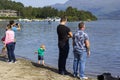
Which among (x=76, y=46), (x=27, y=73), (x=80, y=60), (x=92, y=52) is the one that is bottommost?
(x=92, y=52)

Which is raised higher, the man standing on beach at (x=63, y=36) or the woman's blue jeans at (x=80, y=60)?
the man standing on beach at (x=63, y=36)

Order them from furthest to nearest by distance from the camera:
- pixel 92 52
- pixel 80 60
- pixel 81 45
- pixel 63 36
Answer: pixel 92 52, pixel 63 36, pixel 80 60, pixel 81 45

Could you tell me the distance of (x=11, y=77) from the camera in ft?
41.2

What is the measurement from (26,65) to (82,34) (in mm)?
3961

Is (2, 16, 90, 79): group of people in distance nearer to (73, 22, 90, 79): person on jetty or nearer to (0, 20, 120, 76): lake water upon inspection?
(73, 22, 90, 79): person on jetty

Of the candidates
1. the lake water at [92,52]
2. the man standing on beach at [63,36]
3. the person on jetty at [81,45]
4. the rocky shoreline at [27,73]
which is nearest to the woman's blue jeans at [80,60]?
the person on jetty at [81,45]

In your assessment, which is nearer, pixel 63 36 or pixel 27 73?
pixel 63 36

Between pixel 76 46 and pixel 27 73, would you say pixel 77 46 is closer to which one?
pixel 76 46

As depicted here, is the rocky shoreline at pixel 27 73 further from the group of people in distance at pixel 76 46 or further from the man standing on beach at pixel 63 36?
the man standing on beach at pixel 63 36

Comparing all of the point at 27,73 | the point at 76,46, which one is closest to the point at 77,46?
the point at 76,46

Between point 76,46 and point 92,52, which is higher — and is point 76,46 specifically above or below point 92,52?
above

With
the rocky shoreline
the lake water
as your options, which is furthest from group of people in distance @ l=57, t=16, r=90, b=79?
the lake water

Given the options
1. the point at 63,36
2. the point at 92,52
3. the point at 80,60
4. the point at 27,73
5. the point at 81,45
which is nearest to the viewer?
the point at 81,45

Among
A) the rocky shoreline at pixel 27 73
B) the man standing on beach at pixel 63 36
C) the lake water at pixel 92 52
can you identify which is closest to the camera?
the rocky shoreline at pixel 27 73
